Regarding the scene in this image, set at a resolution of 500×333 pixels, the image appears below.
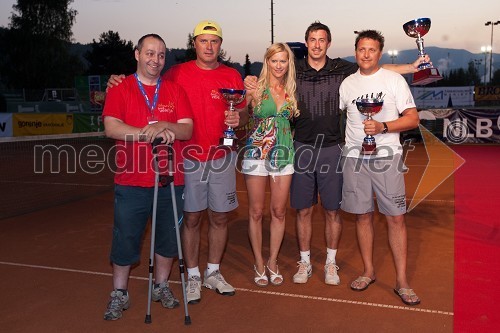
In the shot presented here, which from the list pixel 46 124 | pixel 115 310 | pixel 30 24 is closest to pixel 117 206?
pixel 115 310

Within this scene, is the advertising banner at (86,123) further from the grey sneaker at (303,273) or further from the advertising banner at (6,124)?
the grey sneaker at (303,273)

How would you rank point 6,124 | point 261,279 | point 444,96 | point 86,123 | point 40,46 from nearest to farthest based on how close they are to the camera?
1. point 261,279
2. point 6,124
3. point 86,123
4. point 444,96
5. point 40,46

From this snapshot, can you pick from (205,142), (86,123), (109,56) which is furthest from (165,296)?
(109,56)

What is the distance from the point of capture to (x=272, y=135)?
5.43 m

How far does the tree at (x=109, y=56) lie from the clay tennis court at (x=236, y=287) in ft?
220

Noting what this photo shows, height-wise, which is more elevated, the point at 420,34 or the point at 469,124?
the point at 420,34

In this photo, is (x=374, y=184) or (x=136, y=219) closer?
(x=136, y=219)

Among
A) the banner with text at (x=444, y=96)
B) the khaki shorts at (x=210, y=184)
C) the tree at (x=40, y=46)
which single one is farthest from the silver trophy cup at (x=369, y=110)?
the tree at (x=40, y=46)

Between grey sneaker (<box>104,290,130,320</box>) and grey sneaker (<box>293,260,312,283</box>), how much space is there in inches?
72.5

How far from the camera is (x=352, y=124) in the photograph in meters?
5.31

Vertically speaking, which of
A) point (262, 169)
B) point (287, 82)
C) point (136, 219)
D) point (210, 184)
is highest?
point (287, 82)

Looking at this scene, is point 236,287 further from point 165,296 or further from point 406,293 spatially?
point 406,293

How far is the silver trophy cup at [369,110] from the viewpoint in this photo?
4816 millimetres

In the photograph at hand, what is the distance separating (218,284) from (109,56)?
73192mm
